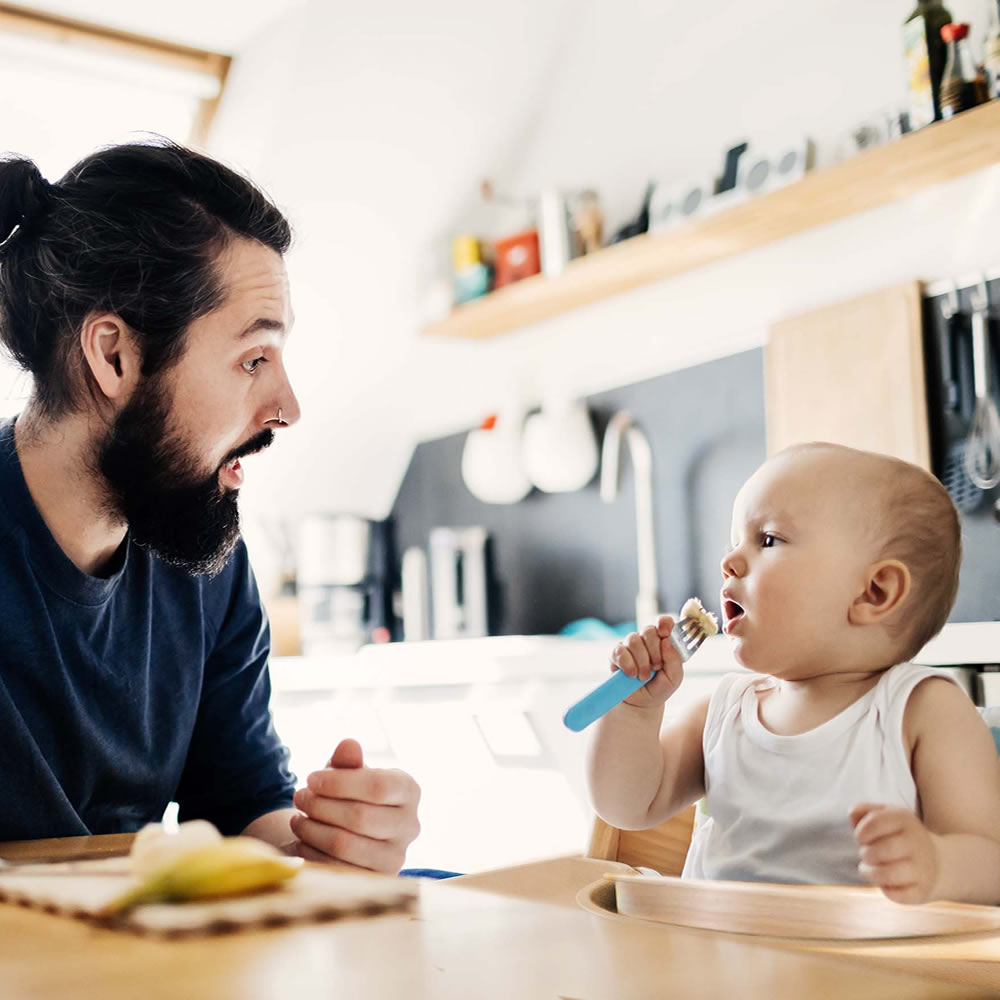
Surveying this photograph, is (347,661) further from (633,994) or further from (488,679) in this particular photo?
(633,994)

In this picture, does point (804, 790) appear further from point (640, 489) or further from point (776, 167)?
point (640, 489)

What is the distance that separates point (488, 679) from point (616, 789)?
5.95ft

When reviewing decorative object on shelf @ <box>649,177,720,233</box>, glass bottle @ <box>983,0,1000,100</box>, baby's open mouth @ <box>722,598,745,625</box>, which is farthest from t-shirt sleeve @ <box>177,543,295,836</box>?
decorative object on shelf @ <box>649,177,720,233</box>

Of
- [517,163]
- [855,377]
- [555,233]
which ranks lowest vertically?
[855,377]

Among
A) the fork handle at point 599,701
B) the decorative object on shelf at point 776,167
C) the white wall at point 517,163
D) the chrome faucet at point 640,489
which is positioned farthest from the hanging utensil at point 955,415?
the fork handle at point 599,701

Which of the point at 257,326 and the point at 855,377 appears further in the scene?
the point at 855,377

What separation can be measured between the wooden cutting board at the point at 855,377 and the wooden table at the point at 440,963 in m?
2.13

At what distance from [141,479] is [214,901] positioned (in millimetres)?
955

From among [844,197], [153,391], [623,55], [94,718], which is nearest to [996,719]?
[94,718]

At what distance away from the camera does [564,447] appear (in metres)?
3.43

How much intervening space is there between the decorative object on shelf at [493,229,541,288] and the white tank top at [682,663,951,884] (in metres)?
2.61

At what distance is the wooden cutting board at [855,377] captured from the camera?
2479 millimetres

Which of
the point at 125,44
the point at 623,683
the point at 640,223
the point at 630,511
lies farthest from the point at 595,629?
Answer: the point at 623,683

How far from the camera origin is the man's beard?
1.39 meters
